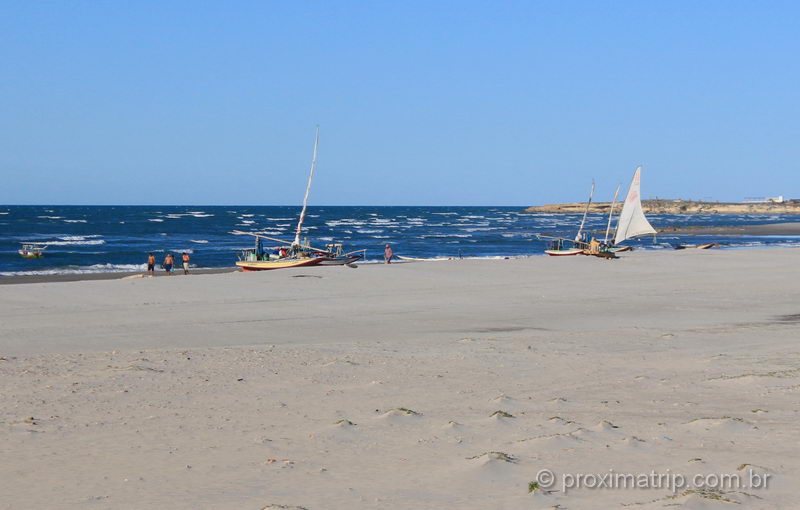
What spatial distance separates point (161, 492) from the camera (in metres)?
7.25

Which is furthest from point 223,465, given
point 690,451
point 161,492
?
point 690,451

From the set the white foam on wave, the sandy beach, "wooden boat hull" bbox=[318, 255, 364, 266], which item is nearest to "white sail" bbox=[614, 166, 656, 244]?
"wooden boat hull" bbox=[318, 255, 364, 266]

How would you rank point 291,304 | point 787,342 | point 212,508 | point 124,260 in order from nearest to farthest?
1. point 212,508
2. point 787,342
3. point 291,304
4. point 124,260

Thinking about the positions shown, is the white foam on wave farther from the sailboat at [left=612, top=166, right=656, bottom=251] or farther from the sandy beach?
the sandy beach

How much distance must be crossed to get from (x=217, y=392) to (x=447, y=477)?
15.0ft

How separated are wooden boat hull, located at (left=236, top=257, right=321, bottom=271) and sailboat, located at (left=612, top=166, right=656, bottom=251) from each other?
25.1 meters

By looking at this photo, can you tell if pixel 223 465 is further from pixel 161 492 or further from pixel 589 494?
pixel 589 494

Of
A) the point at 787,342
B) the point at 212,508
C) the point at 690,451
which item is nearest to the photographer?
the point at 212,508

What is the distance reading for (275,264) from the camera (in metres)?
42.1

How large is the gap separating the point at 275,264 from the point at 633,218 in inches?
1118

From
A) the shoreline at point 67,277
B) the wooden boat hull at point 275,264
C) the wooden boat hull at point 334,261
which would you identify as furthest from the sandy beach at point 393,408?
the wooden boat hull at point 334,261

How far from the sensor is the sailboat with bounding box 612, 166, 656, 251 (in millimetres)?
59656

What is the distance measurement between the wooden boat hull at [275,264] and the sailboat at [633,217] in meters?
25.1

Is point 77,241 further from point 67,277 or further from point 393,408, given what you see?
point 393,408
